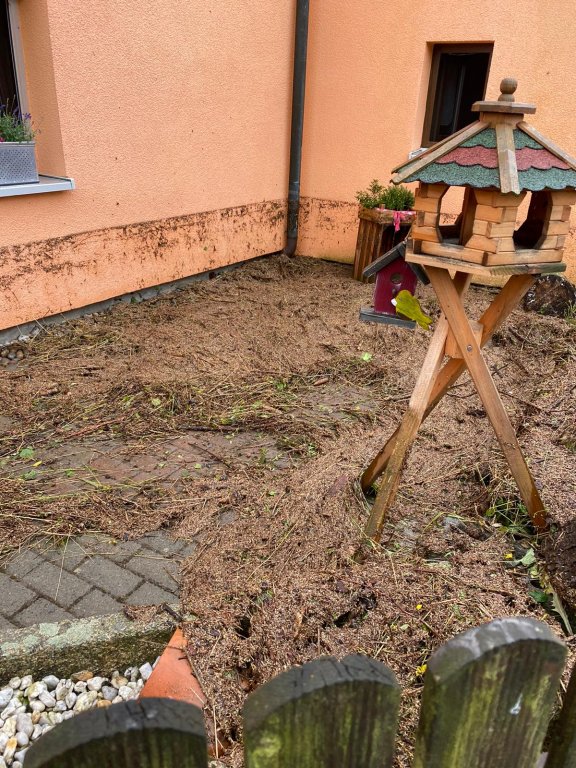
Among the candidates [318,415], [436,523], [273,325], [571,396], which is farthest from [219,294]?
[436,523]

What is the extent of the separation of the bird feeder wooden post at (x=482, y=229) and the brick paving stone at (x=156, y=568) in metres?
0.90

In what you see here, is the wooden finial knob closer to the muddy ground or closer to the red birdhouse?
the red birdhouse

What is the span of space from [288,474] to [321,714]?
2582mm

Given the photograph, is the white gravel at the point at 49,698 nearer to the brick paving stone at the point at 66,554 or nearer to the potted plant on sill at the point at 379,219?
the brick paving stone at the point at 66,554

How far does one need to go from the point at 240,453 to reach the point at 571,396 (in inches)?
94.6

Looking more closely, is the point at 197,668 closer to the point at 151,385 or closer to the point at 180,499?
the point at 180,499

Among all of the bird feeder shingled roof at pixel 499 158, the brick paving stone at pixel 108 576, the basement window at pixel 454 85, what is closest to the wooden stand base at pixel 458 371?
the bird feeder shingled roof at pixel 499 158

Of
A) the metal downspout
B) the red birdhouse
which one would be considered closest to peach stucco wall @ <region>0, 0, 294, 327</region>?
the metal downspout

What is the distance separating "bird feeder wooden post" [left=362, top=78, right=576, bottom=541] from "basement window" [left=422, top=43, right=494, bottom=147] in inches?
205

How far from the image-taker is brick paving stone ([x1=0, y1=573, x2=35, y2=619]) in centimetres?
247

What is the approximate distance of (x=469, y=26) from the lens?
21.5 ft

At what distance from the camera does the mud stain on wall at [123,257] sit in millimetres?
5098

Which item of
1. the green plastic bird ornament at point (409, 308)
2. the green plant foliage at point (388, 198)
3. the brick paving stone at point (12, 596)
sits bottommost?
the brick paving stone at point (12, 596)

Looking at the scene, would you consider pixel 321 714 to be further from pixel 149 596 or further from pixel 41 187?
pixel 41 187
